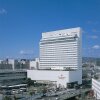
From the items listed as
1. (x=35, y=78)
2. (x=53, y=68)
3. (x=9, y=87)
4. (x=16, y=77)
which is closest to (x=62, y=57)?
(x=53, y=68)

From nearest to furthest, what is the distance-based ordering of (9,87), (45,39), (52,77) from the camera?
(9,87), (52,77), (45,39)

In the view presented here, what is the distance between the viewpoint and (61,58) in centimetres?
4631

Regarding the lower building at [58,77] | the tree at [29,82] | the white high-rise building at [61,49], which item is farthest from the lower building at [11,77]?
the white high-rise building at [61,49]

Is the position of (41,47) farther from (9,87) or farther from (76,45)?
(9,87)

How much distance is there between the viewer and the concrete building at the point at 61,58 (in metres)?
41.8

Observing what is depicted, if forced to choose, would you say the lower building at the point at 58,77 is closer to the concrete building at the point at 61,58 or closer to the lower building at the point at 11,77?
the concrete building at the point at 61,58

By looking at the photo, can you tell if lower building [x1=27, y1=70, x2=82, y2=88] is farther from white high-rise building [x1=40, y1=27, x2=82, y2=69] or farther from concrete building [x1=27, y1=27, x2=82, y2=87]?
white high-rise building [x1=40, y1=27, x2=82, y2=69]

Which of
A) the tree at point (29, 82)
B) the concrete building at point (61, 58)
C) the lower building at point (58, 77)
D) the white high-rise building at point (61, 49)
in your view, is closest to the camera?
the lower building at point (58, 77)

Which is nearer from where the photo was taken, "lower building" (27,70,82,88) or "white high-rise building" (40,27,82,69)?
"lower building" (27,70,82,88)

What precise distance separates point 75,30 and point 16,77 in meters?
13.0

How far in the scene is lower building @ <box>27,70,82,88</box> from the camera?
134 feet

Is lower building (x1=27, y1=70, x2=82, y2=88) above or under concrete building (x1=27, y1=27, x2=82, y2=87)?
under

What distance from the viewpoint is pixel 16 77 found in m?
42.5

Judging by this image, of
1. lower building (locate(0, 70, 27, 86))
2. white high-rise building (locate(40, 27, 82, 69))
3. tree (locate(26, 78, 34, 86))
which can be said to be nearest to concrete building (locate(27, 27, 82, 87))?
white high-rise building (locate(40, 27, 82, 69))
